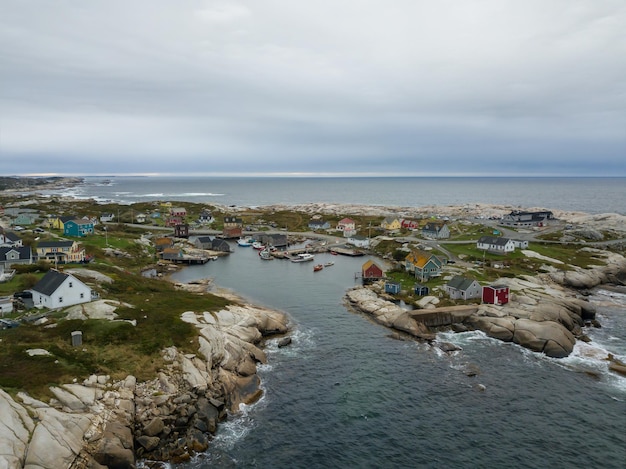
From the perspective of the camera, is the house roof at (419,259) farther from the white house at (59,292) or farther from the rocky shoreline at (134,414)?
the white house at (59,292)

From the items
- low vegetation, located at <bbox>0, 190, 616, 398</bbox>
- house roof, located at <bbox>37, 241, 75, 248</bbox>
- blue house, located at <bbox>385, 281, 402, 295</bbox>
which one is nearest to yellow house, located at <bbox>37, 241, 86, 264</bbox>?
house roof, located at <bbox>37, 241, 75, 248</bbox>

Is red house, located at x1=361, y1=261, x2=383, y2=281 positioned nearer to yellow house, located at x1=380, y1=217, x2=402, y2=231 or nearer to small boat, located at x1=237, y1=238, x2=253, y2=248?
small boat, located at x1=237, y1=238, x2=253, y2=248

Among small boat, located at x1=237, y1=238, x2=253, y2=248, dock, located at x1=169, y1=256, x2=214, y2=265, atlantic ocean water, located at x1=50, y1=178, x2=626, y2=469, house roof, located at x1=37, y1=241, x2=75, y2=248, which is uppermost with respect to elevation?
house roof, located at x1=37, y1=241, x2=75, y2=248

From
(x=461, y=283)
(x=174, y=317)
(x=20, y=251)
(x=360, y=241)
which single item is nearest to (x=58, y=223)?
(x=20, y=251)

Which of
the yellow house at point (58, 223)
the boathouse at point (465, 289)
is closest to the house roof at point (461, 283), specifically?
the boathouse at point (465, 289)

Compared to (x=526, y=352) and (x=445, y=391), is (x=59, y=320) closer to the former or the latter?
(x=445, y=391)

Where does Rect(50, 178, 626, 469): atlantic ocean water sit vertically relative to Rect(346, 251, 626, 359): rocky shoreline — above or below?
below

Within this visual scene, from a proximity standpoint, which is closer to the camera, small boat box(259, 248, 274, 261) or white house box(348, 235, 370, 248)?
small boat box(259, 248, 274, 261)

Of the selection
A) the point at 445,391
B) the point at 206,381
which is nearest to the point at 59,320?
the point at 206,381
